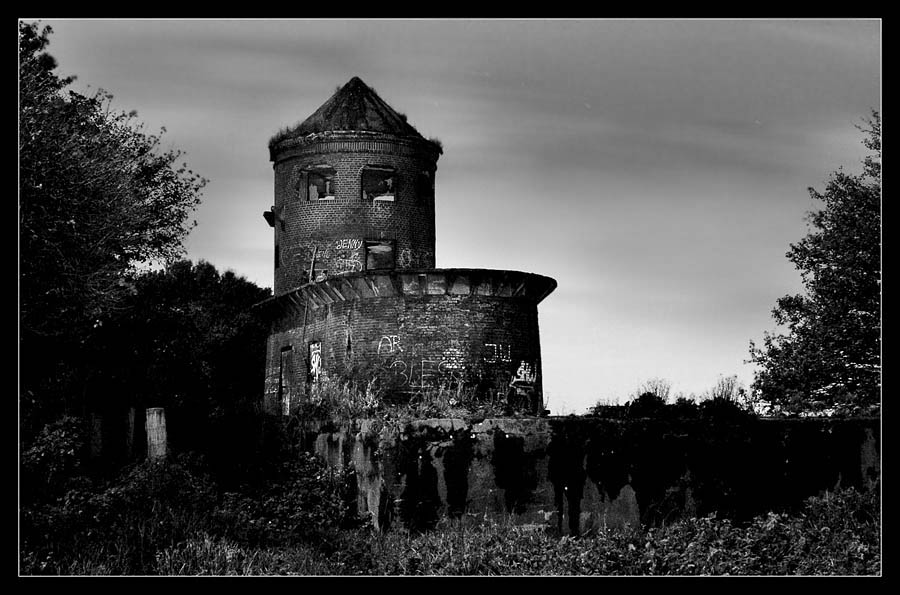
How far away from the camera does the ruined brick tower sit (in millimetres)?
27891

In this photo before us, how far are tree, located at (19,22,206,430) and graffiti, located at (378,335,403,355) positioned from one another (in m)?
6.14

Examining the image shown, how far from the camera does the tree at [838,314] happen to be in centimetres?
2795

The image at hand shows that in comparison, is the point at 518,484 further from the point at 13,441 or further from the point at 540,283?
the point at 540,283

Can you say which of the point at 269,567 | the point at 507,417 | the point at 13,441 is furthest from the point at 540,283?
the point at 13,441

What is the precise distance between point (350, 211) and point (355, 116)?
2739 mm

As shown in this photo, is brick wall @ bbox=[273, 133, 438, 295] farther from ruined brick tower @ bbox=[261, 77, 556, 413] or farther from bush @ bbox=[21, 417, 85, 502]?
bush @ bbox=[21, 417, 85, 502]

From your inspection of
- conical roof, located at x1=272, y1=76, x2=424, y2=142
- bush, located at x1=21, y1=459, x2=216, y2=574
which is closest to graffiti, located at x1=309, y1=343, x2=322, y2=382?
conical roof, located at x1=272, y1=76, x2=424, y2=142

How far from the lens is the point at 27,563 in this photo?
610 inches

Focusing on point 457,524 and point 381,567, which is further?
point 457,524

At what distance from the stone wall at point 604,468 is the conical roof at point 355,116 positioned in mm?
15375

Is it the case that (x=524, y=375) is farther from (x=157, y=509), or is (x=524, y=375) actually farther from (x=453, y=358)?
(x=157, y=509)

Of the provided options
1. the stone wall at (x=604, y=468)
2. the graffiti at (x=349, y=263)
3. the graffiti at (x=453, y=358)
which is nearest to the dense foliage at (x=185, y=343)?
the graffiti at (x=349, y=263)

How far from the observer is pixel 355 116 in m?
33.7

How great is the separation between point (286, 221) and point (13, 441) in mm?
20669
